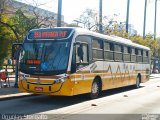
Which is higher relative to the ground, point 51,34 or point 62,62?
point 51,34

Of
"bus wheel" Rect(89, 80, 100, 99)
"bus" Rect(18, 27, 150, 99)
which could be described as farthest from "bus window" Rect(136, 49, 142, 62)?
"bus wheel" Rect(89, 80, 100, 99)

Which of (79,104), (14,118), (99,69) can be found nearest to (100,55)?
(99,69)

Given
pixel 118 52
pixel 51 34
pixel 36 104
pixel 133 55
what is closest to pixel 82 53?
pixel 51 34

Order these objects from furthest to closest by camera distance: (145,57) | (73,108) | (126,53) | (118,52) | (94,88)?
(145,57) → (126,53) → (118,52) → (94,88) → (73,108)

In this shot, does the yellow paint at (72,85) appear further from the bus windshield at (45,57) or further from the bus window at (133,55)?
the bus window at (133,55)

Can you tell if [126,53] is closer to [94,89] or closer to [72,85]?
[94,89]

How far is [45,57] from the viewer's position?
13906 mm

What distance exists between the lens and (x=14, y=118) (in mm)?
10242

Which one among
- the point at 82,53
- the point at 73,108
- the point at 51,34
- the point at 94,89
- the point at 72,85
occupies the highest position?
the point at 51,34

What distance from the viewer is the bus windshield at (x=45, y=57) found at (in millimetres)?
13641

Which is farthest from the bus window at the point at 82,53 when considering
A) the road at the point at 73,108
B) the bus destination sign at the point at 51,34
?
the road at the point at 73,108

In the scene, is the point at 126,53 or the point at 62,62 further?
the point at 126,53

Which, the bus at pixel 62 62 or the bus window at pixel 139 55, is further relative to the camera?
the bus window at pixel 139 55

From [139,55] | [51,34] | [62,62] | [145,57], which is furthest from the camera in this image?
[145,57]
